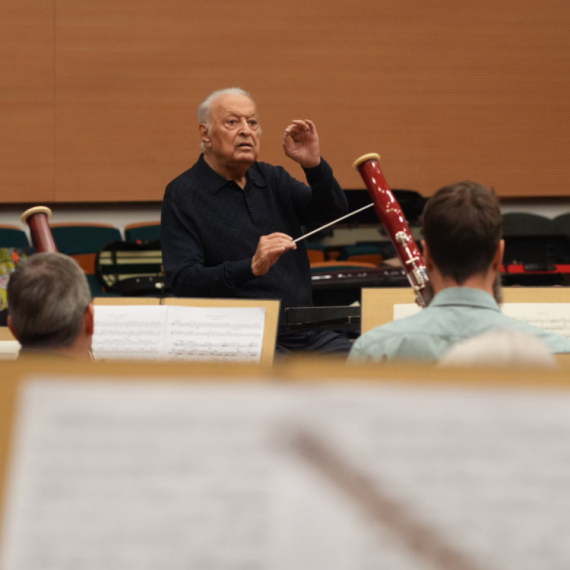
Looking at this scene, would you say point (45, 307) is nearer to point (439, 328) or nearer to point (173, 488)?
point (439, 328)

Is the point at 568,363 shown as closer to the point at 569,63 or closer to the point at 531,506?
the point at 531,506

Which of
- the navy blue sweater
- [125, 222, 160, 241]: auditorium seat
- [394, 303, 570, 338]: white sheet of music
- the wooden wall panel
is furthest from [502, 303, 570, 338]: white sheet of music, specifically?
the wooden wall panel

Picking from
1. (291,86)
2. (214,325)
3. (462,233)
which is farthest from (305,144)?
(291,86)

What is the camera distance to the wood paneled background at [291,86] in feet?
16.7

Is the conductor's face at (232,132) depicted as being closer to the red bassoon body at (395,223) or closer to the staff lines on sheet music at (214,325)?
the red bassoon body at (395,223)

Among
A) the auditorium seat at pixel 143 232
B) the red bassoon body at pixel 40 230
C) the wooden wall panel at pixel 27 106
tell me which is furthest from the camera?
the wooden wall panel at pixel 27 106

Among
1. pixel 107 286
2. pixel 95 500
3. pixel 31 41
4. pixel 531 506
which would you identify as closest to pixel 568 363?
pixel 531 506

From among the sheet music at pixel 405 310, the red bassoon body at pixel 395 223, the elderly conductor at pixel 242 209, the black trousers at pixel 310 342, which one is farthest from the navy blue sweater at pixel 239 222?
the sheet music at pixel 405 310

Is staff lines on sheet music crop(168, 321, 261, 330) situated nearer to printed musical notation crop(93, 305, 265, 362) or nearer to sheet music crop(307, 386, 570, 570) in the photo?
printed musical notation crop(93, 305, 265, 362)

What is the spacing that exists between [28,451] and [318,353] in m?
1.72

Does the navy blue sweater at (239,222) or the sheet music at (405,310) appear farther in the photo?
the navy blue sweater at (239,222)

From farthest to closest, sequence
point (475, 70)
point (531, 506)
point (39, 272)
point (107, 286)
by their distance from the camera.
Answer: point (475, 70), point (107, 286), point (39, 272), point (531, 506)

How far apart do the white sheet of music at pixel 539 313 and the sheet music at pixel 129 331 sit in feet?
1.75

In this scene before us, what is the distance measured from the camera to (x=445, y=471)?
0.38 metres
